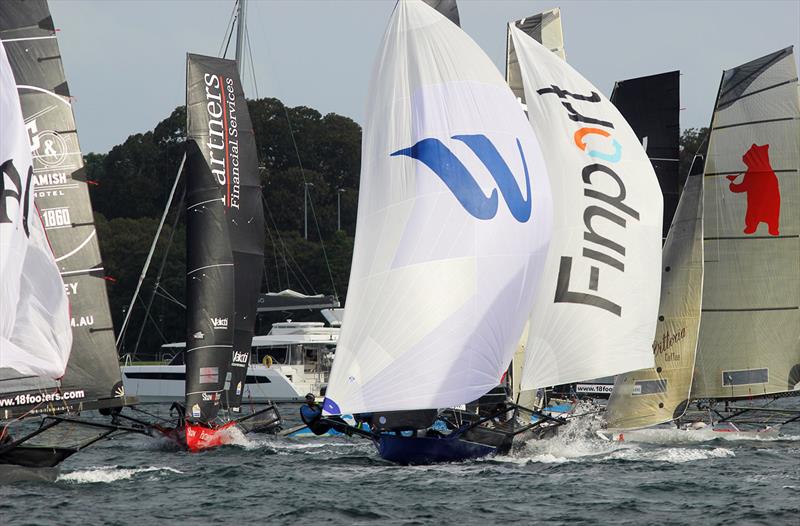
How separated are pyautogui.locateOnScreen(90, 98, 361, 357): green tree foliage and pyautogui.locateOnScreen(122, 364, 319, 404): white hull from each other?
10868 millimetres

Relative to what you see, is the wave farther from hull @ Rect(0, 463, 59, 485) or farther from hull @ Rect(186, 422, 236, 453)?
hull @ Rect(186, 422, 236, 453)

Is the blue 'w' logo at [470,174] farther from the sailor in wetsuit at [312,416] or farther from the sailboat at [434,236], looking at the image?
the sailor in wetsuit at [312,416]

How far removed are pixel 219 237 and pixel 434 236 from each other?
316 inches

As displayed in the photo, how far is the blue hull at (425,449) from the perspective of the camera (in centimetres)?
2227

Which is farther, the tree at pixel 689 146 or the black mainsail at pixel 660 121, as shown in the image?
the tree at pixel 689 146

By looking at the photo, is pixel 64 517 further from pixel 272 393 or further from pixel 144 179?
pixel 144 179

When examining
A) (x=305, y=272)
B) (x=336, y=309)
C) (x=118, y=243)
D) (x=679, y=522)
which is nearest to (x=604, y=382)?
(x=336, y=309)

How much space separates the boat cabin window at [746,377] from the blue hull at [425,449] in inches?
319

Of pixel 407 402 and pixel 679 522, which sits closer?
pixel 679 522

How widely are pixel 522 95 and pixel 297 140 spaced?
55.1m

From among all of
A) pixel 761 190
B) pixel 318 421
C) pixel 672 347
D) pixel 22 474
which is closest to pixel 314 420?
pixel 318 421

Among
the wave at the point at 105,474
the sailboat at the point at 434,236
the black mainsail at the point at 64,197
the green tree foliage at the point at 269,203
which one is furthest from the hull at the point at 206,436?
the green tree foliage at the point at 269,203

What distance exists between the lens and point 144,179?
3068 inches

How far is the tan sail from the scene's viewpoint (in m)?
27.6
